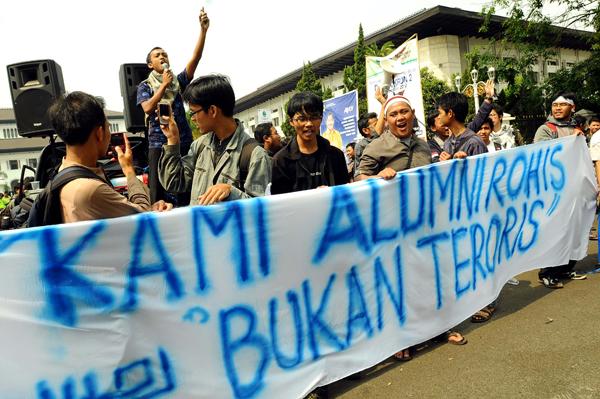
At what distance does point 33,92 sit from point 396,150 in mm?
5922

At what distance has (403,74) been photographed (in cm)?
1016

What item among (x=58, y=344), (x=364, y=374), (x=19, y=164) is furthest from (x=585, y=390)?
(x=19, y=164)

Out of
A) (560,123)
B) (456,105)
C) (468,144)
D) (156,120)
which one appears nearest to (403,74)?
(560,123)

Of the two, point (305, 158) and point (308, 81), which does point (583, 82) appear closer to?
point (305, 158)

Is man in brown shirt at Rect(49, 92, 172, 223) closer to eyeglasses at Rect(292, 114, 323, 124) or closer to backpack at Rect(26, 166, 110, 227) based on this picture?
backpack at Rect(26, 166, 110, 227)

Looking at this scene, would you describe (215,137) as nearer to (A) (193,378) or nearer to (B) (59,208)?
(B) (59,208)

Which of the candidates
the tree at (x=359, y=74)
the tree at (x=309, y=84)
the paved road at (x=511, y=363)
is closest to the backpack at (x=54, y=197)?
the paved road at (x=511, y=363)

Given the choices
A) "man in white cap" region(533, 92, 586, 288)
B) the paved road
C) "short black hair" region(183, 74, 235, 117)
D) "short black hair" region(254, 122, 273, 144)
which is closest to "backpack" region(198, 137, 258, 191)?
"short black hair" region(183, 74, 235, 117)

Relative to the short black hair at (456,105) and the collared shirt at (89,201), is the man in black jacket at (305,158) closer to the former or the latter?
the collared shirt at (89,201)

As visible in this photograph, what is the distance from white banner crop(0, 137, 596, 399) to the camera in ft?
5.78

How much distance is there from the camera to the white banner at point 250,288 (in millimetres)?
1761

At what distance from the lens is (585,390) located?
89.7 inches

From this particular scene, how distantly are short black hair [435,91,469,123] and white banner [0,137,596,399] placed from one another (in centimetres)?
48

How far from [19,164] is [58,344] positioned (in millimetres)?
64068
